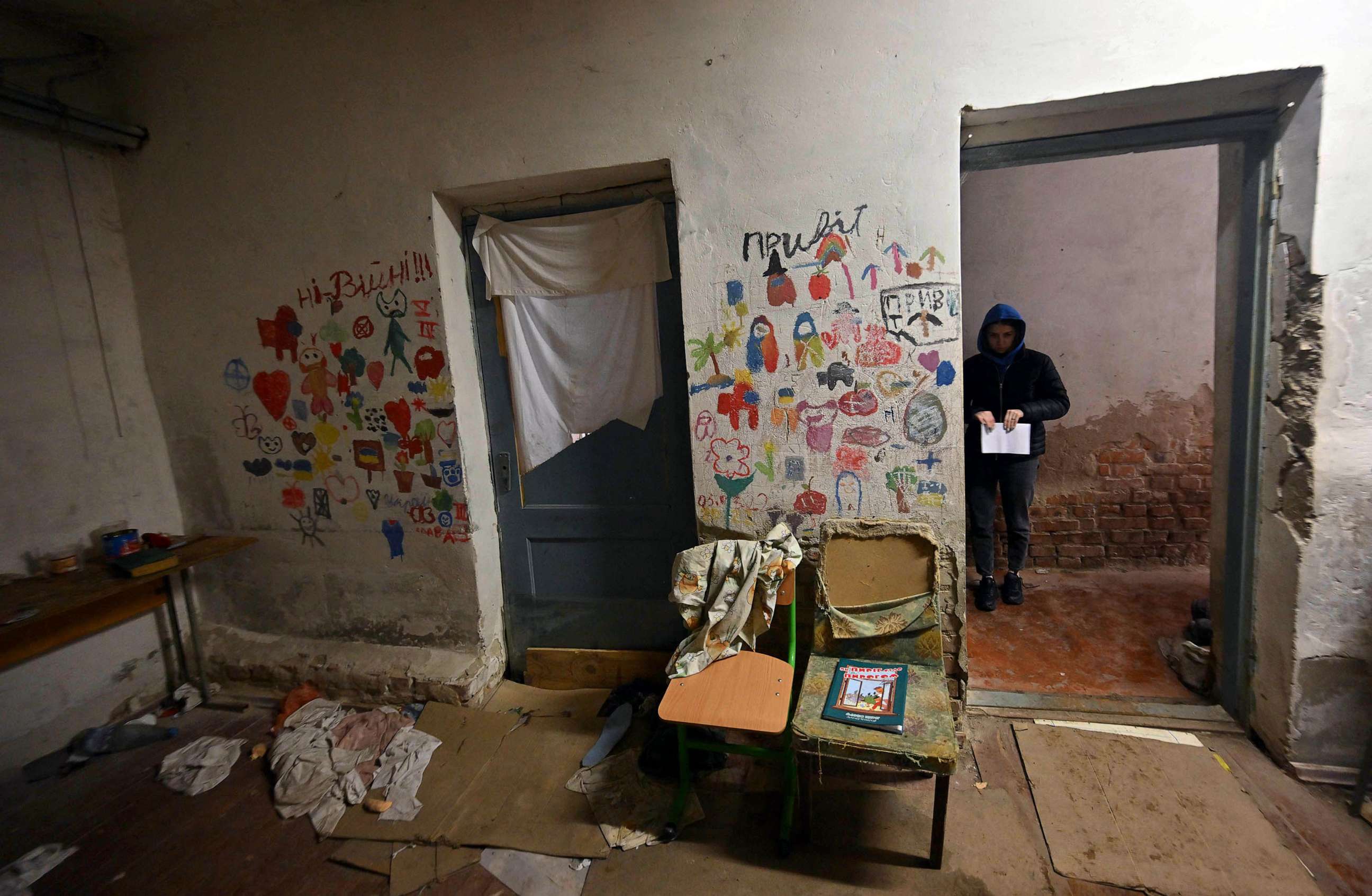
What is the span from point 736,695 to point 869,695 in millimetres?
471

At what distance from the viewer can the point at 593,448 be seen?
2.78 m

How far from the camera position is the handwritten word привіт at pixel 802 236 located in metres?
2.17

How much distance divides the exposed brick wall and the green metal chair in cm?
272

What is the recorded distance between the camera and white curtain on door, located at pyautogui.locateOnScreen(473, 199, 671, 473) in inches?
100

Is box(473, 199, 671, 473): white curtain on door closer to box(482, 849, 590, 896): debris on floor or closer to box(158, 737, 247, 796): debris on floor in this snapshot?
box(482, 849, 590, 896): debris on floor

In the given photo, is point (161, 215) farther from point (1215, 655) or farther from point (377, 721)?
point (1215, 655)

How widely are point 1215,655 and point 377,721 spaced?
3859 millimetres

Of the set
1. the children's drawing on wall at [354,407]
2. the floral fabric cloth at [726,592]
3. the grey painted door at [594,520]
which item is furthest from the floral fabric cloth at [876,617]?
the children's drawing on wall at [354,407]

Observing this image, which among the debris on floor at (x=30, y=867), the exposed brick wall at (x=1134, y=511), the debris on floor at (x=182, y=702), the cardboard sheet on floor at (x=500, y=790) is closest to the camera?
the debris on floor at (x=30, y=867)

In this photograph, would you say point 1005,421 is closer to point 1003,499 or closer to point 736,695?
point 1003,499

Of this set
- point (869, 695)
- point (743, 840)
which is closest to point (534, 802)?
point (743, 840)

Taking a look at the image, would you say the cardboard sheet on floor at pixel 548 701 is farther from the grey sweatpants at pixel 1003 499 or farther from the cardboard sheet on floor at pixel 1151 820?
the grey sweatpants at pixel 1003 499

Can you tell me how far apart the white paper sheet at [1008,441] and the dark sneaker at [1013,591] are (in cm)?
118

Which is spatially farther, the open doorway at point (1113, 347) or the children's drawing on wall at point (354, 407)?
the open doorway at point (1113, 347)
